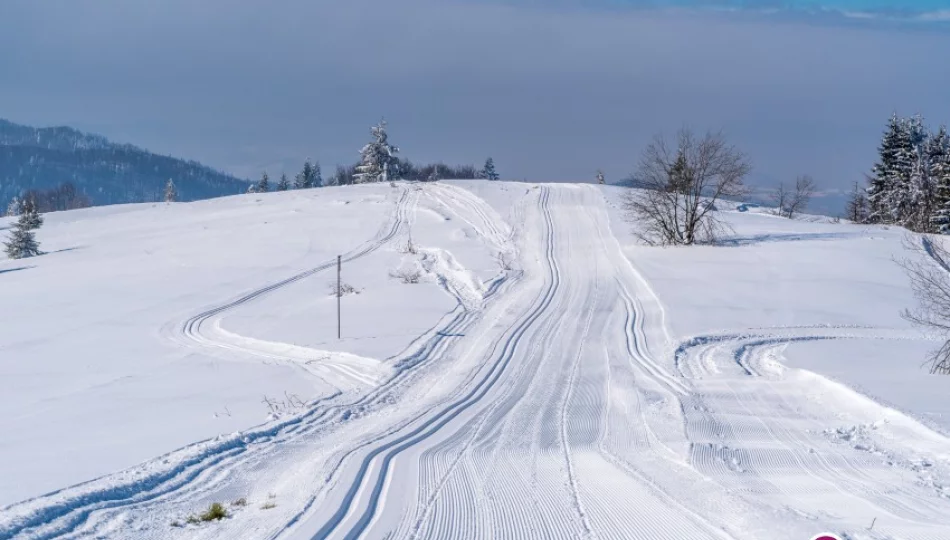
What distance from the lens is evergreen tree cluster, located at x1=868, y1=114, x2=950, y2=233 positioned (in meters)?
51.6

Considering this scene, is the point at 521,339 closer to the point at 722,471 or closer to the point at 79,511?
the point at 722,471

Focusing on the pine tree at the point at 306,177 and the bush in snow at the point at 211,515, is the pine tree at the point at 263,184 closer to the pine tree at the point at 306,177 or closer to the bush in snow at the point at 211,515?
the pine tree at the point at 306,177

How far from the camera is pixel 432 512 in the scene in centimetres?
675

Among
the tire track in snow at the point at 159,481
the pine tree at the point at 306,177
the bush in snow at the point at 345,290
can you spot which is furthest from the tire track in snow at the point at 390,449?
the pine tree at the point at 306,177

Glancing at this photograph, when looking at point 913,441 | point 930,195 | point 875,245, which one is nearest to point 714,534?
point 913,441

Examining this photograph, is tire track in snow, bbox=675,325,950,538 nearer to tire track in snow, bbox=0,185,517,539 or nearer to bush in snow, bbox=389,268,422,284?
tire track in snow, bbox=0,185,517,539

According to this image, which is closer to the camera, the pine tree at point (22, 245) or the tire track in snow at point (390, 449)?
the tire track in snow at point (390, 449)

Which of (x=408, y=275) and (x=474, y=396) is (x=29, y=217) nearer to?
(x=408, y=275)

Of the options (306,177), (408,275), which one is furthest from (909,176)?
(306,177)

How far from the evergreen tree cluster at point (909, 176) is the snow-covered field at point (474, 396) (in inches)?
839

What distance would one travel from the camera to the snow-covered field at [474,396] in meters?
6.80

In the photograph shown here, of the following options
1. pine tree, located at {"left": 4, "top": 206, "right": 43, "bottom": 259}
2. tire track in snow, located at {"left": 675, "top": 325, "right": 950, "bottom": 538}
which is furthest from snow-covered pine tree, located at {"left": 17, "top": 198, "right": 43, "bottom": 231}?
tire track in snow, located at {"left": 675, "top": 325, "right": 950, "bottom": 538}

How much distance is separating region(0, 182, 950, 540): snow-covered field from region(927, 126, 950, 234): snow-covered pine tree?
53.2ft

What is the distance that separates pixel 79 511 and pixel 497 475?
405cm
